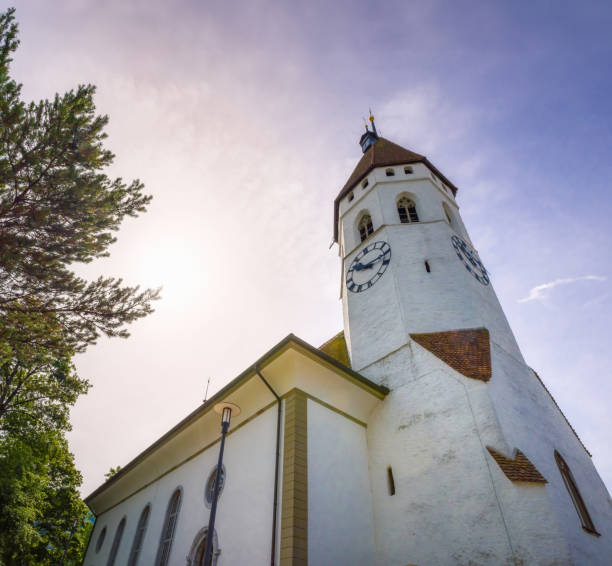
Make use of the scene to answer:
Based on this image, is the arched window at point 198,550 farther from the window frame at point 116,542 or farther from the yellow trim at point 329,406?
the window frame at point 116,542

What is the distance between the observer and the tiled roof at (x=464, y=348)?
10359 mm

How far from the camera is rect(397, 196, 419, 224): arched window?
54.4 ft

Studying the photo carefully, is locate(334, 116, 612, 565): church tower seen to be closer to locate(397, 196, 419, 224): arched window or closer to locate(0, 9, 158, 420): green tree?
locate(397, 196, 419, 224): arched window

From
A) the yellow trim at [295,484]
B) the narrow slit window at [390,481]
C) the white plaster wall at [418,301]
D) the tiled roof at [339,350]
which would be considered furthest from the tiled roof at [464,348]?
the yellow trim at [295,484]

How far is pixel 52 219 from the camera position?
8.74 meters

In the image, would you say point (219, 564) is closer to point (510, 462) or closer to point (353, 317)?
point (510, 462)

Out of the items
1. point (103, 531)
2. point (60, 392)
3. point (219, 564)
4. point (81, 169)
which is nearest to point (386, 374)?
point (219, 564)

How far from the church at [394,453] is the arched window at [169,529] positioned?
0.16ft

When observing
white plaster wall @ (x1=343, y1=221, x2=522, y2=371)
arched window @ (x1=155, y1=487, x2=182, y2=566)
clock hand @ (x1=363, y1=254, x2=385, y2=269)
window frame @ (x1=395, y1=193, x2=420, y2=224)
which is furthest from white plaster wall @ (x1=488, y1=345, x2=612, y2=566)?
arched window @ (x1=155, y1=487, x2=182, y2=566)

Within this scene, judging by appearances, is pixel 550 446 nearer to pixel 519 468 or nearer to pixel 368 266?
pixel 519 468

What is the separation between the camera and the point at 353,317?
14.6 metres

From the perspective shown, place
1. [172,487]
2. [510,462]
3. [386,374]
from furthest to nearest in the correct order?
1. [172,487]
2. [386,374]
3. [510,462]

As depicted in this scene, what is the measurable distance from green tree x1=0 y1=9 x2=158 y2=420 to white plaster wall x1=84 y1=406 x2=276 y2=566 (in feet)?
14.1

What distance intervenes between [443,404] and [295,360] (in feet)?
12.5
